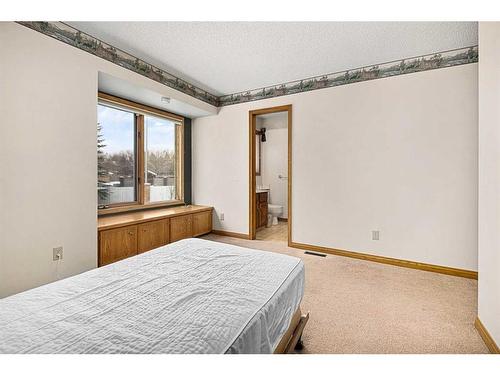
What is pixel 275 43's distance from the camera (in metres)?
2.56

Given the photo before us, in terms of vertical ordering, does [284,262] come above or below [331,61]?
below

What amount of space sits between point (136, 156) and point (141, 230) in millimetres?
1269

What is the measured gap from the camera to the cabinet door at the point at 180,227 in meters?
3.66

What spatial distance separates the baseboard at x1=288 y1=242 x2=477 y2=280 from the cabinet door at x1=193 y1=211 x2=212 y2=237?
5.18ft

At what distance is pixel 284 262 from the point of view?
1554 mm

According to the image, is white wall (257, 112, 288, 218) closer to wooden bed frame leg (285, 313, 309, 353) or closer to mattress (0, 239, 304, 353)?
wooden bed frame leg (285, 313, 309, 353)

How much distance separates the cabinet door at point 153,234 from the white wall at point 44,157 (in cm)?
65

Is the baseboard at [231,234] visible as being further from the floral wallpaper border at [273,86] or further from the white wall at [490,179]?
the white wall at [490,179]

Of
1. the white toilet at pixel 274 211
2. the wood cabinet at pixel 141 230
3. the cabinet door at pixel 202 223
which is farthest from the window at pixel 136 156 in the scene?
the white toilet at pixel 274 211

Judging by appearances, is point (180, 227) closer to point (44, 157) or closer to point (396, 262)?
point (44, 157)

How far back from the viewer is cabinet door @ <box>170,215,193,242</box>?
12.0ft

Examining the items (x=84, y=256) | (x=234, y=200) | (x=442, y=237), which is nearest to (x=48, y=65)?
(x=84, y=256)
